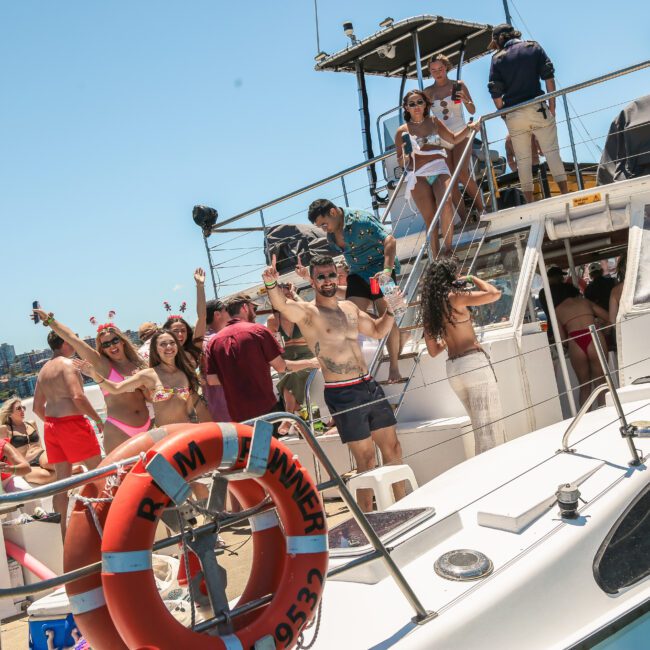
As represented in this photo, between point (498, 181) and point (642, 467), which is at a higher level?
point (498, 181)

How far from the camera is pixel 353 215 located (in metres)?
6.13

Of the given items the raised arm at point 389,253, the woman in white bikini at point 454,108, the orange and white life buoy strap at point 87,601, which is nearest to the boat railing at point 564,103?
the woman in white bikini at point 454,108

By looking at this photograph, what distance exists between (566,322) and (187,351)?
3.83 m

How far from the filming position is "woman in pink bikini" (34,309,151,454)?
18.0 ft

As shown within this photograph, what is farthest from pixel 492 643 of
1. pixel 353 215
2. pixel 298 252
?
pixel 298 252

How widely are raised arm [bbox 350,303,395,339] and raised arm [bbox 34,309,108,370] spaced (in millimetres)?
2120

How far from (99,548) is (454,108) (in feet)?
24.0

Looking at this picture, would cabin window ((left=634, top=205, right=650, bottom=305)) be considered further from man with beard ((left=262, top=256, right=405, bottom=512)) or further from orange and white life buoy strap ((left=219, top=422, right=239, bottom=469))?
orange and white life buoy strap ((left=219, top=422, right=239, bottom=469))

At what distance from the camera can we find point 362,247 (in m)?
6.12

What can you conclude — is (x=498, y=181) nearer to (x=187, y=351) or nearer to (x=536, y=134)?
(x=536, y=134)

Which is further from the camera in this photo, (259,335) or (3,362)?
(3,362)

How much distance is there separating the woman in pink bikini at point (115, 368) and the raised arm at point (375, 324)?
1850mm

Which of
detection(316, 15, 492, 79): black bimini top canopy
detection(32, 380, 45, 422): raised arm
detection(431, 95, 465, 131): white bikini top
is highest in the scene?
detection(316, 15, 492, 79): black bimini top canopy

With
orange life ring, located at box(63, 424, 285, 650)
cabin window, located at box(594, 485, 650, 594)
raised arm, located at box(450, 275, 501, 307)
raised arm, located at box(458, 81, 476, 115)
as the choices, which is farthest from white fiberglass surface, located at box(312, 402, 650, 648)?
raised arm, located at box(458, 81, 476, 115)
